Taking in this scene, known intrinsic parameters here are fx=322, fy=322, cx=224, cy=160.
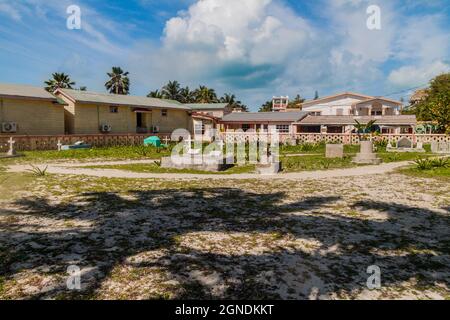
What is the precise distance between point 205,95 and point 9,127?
2170 inches

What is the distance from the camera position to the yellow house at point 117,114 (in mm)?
29469

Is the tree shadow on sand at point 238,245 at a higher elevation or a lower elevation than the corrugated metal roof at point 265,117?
lower

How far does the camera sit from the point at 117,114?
108ft

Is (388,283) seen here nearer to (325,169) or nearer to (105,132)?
(325,169)

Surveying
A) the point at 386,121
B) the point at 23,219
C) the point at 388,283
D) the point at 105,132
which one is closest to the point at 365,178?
the point at 388,283

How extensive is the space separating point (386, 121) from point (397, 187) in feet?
108

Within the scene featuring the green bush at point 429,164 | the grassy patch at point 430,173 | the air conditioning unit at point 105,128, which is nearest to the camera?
the grassy patch at point 430,173

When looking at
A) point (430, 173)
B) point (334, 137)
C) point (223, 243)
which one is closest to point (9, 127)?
point (223, 243)

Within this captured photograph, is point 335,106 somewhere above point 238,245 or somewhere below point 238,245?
above

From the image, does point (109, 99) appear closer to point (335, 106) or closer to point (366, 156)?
point (366, 156)

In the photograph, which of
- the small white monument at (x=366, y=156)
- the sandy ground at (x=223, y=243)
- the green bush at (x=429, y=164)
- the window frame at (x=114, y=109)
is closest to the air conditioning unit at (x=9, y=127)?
the window frame at (x=114, y=109)

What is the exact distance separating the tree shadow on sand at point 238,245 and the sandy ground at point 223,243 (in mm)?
19

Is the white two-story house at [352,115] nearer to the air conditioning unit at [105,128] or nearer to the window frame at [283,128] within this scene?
the window frame at [283,128]

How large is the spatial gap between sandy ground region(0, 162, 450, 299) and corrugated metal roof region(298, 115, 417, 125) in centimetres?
3257
